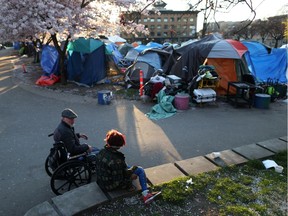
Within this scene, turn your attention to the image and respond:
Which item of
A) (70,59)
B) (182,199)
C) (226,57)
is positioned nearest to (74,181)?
(182,199)

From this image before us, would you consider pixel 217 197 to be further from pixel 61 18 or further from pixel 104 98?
pixel 61 18

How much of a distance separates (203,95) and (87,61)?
262 inches

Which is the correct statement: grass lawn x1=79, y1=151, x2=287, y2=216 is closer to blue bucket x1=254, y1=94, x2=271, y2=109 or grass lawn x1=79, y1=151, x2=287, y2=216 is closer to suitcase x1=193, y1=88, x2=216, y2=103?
suitcase x1=193, y1=88, x2=216, y2=103

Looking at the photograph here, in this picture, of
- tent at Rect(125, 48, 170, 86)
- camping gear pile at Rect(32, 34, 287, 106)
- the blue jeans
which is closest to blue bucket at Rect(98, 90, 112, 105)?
camping gear pile at Rect(32, 34, 287, 106)

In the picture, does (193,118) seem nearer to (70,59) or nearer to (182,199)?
(182,199)

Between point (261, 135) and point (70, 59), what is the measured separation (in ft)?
34.5

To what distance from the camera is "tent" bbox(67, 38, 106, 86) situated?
1266cm

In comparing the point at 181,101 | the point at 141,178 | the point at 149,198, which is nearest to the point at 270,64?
the point at 181,101

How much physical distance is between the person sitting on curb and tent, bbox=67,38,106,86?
9.72 metres

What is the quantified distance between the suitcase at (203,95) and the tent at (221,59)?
1.67 meters

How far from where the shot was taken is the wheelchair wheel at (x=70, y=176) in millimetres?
3904

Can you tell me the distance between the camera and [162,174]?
4.22 meters

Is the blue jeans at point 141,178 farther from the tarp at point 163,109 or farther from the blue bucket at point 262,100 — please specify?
the blue bucket at point 262,100

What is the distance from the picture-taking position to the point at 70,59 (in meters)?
13.6
